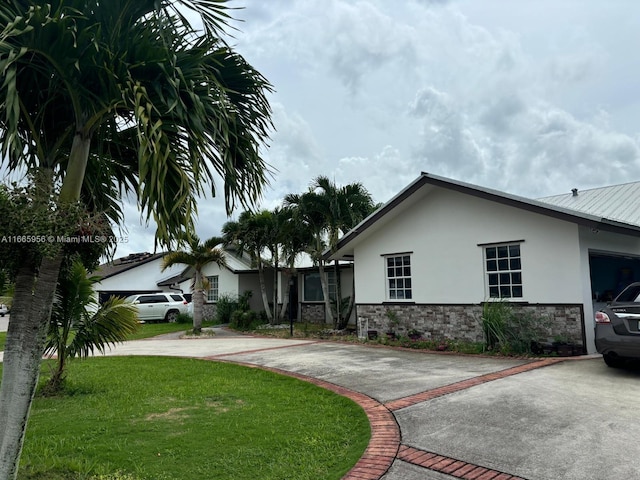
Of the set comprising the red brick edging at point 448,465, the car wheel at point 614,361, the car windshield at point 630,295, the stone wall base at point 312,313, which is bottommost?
the red brick edging at point 448,465

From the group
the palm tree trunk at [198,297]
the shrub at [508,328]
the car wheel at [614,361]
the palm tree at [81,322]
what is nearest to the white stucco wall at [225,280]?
the palm tree trunk at [198,297]

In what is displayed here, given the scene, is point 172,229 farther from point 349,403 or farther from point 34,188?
point 349,403

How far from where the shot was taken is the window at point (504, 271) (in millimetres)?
11062

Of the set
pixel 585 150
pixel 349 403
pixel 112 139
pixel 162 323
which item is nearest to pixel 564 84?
pixel 585 150

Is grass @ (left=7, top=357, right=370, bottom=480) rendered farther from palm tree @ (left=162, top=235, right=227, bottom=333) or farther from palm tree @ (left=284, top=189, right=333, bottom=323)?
palm tree @ (left=162, top=235, right=227, bottom=333)

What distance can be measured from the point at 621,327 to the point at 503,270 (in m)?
4.34

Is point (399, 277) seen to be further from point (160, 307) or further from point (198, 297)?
point (160, 307)

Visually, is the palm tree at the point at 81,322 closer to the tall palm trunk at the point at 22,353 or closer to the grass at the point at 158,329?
the tall palm trunk at the point at 22,353

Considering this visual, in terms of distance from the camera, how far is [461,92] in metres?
13.4

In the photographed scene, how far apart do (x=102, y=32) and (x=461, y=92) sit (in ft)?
39.1

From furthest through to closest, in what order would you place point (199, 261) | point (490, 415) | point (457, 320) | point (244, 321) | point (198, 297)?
point (244, 321) < point (198, 297) < point (199, 261) < point (457, 320) < point (490, 415)

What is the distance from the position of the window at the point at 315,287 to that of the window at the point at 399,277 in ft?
23.2

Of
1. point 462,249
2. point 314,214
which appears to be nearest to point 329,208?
point 314,214

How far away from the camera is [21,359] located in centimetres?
325
